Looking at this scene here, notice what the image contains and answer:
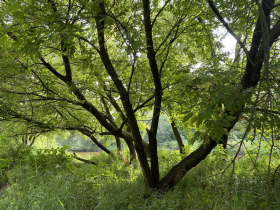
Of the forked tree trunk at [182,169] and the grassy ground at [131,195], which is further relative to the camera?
the forked tree trunk at [182,169]

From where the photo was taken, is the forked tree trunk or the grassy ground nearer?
the grassy ground

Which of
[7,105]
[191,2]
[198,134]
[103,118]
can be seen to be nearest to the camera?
[198,134]

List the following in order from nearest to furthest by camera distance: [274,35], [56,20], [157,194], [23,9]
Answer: [23,9], [56,20], [274,35], [157,194]

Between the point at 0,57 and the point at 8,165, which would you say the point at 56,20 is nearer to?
the point at 0,57

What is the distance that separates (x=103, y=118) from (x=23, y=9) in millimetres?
2767

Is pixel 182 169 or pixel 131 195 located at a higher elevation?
pixel 182 169

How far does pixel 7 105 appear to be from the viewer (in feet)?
10.4

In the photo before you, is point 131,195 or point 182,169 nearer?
point 131,195

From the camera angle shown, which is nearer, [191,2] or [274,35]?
[274,35]

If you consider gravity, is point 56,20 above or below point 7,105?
above

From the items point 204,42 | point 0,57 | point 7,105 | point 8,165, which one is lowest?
point 8,165

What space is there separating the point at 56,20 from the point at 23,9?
38 cm

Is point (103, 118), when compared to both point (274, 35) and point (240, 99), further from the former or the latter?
point (274, 35)

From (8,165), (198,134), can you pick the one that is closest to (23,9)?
(198,134)
